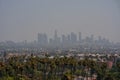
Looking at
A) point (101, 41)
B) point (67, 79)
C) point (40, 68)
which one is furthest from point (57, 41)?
point (67, 79)

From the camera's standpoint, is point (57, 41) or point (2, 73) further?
point (57, 41)

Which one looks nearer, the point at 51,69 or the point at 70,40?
the point at 51,69

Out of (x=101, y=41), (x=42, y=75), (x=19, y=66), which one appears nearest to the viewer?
(x=19, y=66)

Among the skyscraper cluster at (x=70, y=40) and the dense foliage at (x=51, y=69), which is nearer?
the dense foliage at (x=51, y=69)

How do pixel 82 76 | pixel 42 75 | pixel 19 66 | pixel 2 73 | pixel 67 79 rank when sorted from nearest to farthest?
pixel 67 79 → pixel 19 66 → pixel 2 73 → pixel 42 75 → pixel 82 76

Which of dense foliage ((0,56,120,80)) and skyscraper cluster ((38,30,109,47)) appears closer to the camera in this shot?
dense foliage ((0,56,120,80))

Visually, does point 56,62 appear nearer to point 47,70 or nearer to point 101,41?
point 47,70

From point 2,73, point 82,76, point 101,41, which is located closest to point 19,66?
point 2,73

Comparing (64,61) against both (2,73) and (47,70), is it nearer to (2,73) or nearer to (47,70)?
(47,70)

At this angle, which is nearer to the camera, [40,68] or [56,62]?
[56,62]
